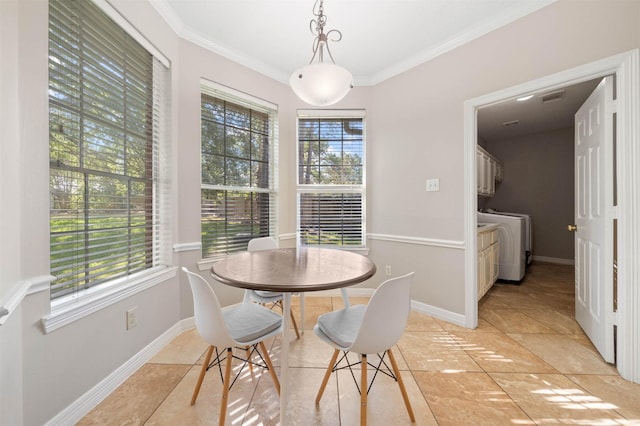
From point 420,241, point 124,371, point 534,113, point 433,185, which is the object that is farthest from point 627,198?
point 124,371

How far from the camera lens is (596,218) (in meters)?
1.89

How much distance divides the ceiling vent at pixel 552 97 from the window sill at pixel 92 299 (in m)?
4.65

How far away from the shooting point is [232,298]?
2547 millimetres

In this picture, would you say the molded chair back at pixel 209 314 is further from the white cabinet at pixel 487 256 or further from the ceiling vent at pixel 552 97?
Answer: the ceiling vent at pixel 552 97

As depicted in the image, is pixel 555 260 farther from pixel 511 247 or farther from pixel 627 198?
pixel 627 198

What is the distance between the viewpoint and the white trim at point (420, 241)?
2.35 m

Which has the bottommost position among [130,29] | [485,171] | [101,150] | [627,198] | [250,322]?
[250,322]

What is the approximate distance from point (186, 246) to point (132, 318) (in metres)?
0.67

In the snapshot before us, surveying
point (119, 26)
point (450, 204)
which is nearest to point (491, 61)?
point (450, 204)

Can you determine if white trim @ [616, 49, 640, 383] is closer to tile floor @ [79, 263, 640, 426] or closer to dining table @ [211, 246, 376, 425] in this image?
tile floor @ [79, 263, 640, 426]

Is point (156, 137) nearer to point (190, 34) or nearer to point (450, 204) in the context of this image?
point (190, 34)

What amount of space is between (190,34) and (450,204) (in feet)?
9.26

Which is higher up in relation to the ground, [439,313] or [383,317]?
[383,317]

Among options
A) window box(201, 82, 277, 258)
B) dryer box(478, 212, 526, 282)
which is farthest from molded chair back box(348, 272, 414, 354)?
dryer box(478, 212, 526, 282)
